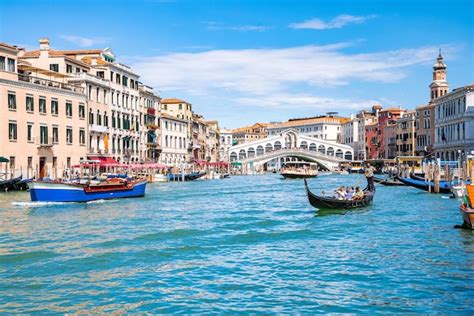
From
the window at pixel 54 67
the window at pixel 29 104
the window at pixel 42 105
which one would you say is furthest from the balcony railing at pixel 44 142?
the window at pixel 54 67

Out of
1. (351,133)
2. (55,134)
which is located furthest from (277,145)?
(55,134)

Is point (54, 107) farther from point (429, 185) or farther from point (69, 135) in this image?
point (429, 185)

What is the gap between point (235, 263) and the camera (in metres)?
8.19

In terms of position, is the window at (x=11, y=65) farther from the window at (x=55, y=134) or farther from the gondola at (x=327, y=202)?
the gondola at (x=327, y=202)

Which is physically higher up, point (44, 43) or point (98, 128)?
point (44, 43)

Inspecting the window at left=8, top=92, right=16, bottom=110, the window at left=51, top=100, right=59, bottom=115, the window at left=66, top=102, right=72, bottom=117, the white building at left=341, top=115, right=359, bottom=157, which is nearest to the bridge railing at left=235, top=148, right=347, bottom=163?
the white building at left=341, top=115, right=359, bottom=157

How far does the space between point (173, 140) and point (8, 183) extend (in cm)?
2142

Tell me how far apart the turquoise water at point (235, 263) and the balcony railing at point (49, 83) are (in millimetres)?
11105

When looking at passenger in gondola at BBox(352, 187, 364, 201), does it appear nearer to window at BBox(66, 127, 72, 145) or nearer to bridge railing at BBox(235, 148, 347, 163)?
window at BBox(66, 127, 72, 145)

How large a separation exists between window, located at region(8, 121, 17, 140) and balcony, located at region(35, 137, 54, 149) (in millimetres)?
1274

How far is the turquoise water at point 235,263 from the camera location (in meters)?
6.31

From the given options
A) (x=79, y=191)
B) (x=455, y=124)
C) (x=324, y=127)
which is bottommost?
(x=79, y=191)

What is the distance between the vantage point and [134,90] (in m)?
34.9

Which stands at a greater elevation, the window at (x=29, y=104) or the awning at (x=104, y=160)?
the window at (x=29, y=104)
